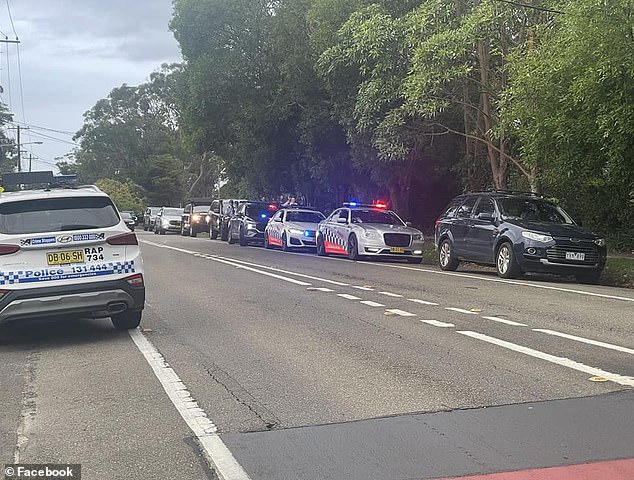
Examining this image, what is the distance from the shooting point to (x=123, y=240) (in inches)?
371

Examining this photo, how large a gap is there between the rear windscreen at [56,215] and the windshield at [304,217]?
17.5 metres

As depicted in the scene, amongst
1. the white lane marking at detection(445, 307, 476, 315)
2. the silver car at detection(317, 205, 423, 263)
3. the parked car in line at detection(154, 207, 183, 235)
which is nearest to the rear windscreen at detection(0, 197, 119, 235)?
the white lane marking at detection(445, 307, 476, 315)

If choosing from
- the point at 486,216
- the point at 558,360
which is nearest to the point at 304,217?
the point at 486,216

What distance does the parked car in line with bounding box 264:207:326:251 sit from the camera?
26.2 metres

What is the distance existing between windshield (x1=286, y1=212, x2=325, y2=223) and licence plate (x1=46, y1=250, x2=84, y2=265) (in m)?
18.1

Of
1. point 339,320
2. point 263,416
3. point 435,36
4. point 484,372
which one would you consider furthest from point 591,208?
point 263,416

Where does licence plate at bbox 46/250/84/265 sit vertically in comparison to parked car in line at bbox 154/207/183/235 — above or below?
above

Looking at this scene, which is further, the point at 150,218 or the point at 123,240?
the point at 150,218

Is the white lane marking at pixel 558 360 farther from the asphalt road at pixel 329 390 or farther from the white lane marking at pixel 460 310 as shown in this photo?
the white lane marking at pixel 460 310

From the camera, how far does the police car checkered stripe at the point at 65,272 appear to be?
28.6 feet

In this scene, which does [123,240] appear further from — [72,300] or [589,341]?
Result: [589,341]

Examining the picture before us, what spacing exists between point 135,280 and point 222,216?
1108 inches

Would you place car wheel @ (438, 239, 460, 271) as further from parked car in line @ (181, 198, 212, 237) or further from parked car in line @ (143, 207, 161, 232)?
parked car in line @ (143, 207, 161, 232)

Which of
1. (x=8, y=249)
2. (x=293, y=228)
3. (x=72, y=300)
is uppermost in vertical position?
(x=8, y=249)
